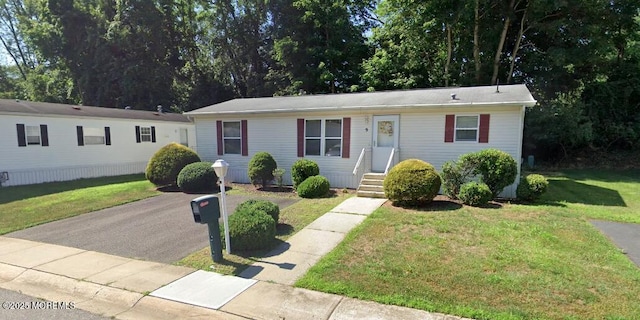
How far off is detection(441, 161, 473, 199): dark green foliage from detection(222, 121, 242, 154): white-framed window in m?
8.41

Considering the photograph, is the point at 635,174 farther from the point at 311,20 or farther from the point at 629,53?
the point at 311,20

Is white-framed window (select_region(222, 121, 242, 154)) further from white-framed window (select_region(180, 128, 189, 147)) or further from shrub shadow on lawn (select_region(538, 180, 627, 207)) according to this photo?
shrub shadow on lawn (select_region(538, 180, 627, 207))

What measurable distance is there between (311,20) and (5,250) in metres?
21.3

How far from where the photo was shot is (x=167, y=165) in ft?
38.9

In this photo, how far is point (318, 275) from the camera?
4.37m

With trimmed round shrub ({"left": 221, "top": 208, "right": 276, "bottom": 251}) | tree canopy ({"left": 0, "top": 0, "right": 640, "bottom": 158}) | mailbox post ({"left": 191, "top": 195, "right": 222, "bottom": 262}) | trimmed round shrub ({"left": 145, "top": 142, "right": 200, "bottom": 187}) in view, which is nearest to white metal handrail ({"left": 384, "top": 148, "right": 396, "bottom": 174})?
trimmed round shrub ({"left": 221, "top": 208, "right": 276, "bottom": 251})

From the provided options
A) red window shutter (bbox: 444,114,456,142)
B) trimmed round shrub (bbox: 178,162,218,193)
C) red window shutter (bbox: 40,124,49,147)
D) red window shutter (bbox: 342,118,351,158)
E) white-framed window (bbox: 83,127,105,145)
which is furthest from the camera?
white-framed window (bbox: 83,127,105,145)

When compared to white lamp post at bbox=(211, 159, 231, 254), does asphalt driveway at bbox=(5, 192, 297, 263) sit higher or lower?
lower

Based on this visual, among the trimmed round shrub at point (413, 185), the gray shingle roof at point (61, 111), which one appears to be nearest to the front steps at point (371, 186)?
the trimmed round shrub at point (413, 185)

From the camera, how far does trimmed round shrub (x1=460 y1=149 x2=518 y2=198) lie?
848cm

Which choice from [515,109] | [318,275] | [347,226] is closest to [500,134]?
[515,109]

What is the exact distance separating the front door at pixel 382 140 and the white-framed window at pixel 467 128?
2.01m

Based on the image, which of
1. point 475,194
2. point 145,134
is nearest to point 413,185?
point 475,194

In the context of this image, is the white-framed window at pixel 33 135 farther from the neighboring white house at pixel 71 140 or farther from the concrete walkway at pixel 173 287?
the concrete walkway at pixel 173 287
